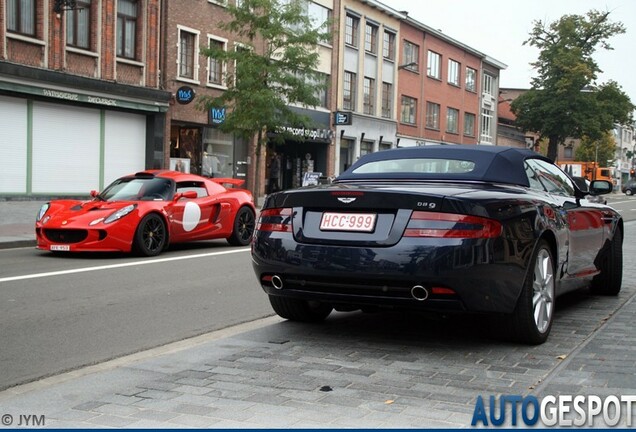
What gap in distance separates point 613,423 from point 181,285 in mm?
6091

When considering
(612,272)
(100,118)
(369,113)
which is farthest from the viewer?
(369,113)

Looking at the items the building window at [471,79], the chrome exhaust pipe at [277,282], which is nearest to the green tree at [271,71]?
the chrome exhaust pipe at [277,282]

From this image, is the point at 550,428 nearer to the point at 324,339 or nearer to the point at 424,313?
the point at 424,313

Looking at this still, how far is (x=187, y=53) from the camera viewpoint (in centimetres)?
2961

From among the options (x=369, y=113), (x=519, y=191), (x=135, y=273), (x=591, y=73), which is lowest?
(x=135, y=273)

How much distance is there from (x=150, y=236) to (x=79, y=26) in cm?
1504

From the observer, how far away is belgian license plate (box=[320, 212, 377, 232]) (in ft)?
17.4

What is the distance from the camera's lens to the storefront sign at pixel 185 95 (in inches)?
1100

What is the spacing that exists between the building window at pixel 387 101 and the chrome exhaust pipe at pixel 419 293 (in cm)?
4042

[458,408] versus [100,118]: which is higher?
[100,118]

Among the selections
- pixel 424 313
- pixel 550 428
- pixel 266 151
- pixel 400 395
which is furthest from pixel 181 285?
pixel 266 151

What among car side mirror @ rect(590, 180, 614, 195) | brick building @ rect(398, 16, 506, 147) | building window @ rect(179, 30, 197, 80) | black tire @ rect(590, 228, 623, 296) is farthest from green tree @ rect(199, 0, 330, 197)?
brick building @ rect(398, 16, 506, 147)

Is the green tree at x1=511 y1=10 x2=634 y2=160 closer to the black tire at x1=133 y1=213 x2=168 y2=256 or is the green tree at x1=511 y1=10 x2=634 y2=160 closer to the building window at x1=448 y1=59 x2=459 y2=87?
the building window at x1=448 y1=59 x2=459 y2=87

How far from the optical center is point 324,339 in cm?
590
